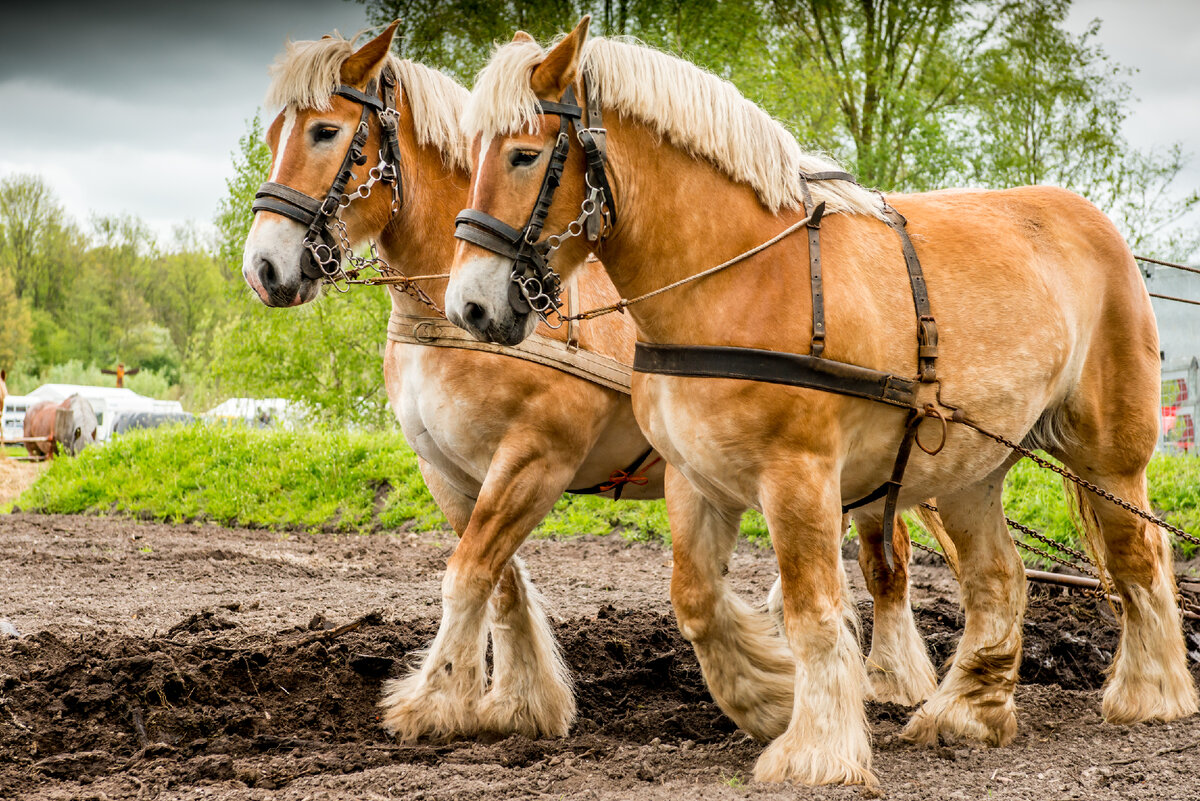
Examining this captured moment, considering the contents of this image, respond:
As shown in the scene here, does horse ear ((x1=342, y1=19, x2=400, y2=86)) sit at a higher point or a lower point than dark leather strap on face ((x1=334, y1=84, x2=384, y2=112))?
higher

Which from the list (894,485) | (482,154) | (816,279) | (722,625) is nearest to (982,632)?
(894,485)

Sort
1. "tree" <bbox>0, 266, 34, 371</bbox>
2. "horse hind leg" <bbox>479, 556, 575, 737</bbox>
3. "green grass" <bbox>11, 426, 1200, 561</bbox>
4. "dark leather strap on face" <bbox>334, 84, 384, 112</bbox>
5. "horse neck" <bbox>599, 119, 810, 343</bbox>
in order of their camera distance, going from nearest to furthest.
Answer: "horse neck" <bbox>599, 119, 810, 343</bbox> < "dark leather strap on face" <bbox>334, 84, 384, 112</bbox> < "horse hind leg" <bbox>479, 556, 575, 737</bbox> < "green grass" <bbox>11, 426, 1200, 561</bbox> < "tree" <bbox>0, 266, 34, 371</bbox>

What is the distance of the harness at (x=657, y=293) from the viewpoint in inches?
106

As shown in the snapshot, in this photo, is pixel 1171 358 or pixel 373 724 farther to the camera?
pixel 1171 358

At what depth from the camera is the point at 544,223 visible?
2732mm

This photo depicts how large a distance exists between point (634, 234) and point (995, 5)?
19506mm

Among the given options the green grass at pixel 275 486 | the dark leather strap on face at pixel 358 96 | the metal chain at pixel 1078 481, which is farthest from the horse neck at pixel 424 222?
the green grass at pixel 275 486

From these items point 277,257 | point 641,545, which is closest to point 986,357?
point 277,257

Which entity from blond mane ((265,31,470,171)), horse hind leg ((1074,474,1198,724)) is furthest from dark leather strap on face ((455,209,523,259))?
horse hind leg ((1074,474,1198,724))

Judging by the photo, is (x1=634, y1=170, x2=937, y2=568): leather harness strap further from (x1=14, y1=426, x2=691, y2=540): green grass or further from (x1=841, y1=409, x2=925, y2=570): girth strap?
(x1=14, y1=426, x2=691, y2=540): green grass

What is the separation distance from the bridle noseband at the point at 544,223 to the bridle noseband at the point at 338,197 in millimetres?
928

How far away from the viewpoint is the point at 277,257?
11.1ft

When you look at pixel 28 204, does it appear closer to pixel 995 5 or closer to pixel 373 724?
pixel 995 5

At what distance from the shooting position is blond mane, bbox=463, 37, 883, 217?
275 cm
